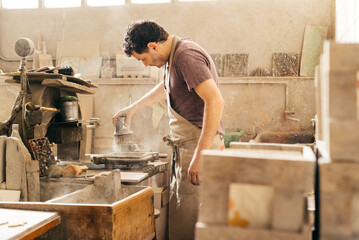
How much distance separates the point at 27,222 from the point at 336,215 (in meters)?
1.33

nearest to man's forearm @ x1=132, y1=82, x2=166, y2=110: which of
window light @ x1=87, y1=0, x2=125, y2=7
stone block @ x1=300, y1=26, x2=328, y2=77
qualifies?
stone block @ x1=300, y1=26, x2=328, y2=77

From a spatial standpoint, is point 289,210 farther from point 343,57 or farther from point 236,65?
point 236,65

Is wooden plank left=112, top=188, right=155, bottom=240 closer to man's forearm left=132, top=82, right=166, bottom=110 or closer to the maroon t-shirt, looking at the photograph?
the maroon t-shirt

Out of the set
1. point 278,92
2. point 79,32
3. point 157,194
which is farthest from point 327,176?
point 79,32

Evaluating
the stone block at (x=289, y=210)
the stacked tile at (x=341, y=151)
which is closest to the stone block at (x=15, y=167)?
the stone block at (x=289, y=210)

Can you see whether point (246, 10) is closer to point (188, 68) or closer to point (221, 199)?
point (188, 68)

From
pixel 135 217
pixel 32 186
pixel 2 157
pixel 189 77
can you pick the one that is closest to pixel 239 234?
pixel 135 217

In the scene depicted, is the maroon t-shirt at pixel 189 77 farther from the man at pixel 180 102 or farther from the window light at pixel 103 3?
the window light at pixel 103 3

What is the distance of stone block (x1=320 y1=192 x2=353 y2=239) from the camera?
3.03ft

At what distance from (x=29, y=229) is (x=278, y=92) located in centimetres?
523

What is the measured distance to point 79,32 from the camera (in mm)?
6809

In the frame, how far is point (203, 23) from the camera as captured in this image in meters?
Answer: 6.35

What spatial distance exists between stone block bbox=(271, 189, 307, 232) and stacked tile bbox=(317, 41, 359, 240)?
56 mm

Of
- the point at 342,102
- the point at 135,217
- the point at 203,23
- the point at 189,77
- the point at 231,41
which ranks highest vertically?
the point at 203,23
